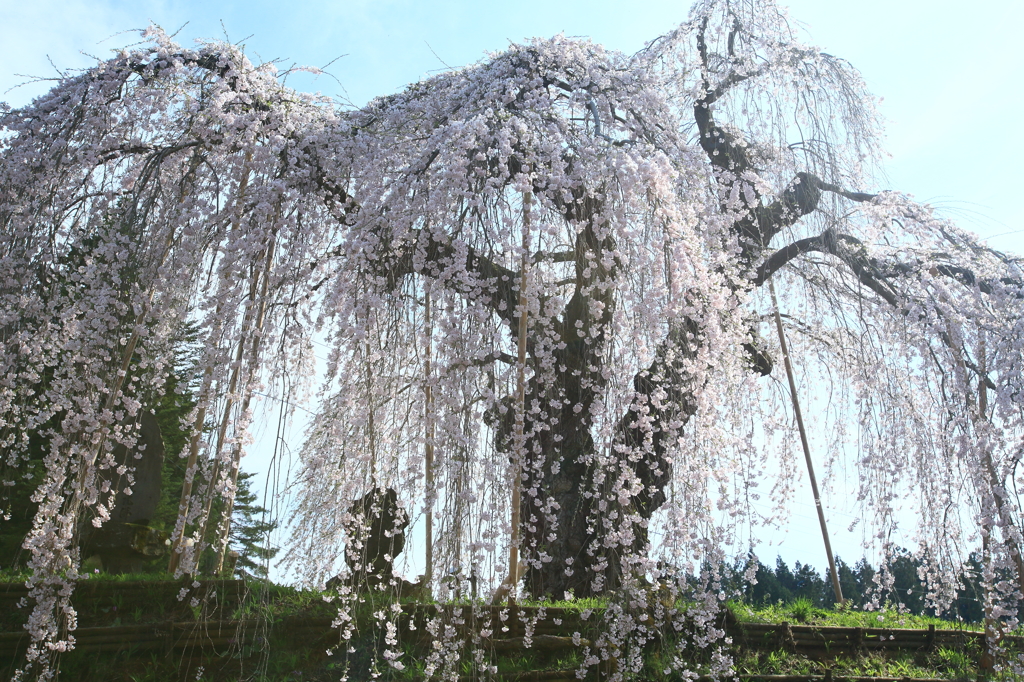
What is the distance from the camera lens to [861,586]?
4766 mm

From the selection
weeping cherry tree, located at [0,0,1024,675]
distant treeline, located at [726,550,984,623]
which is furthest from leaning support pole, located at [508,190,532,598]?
distant treeline, located at [726,550,984,623]

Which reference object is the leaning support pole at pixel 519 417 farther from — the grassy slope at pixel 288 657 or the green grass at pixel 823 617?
the green grass at pixel 823 617

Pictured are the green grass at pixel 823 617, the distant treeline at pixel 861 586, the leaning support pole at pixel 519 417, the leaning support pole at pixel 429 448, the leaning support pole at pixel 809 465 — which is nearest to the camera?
the leaning support pole at pixel 429 448

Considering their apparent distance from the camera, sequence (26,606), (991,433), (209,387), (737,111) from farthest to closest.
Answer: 1. (737,111)
2. (26,606)
3. (991,433)
4. (209,387)

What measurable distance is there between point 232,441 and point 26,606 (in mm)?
1863

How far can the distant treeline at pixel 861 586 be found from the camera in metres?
3.29

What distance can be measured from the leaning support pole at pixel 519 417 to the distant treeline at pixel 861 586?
94cm

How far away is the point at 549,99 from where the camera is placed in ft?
12.3

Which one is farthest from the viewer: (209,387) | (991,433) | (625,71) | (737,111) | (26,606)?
(737,111)

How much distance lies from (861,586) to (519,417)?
338 cm

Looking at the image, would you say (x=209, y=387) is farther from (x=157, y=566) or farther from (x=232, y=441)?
(x=157, y=566)

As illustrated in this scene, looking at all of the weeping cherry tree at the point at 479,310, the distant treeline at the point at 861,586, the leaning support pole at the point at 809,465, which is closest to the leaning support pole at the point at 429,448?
the weeping cherry tree at the point at 479,310

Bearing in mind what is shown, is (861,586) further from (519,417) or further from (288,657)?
(288,657)

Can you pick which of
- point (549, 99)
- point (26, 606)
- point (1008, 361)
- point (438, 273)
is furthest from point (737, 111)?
point (26, 606)
